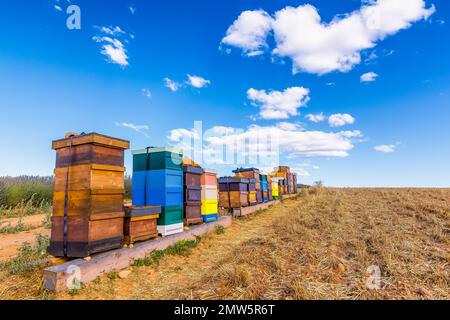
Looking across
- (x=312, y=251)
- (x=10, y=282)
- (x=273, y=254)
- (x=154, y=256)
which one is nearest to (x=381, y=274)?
(x=312, y=251)

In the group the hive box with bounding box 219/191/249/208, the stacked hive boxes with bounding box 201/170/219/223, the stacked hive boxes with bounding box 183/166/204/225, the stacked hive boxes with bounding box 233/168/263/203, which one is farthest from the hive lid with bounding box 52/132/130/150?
the stacked hive boxes with bounding box 233/168/263/203

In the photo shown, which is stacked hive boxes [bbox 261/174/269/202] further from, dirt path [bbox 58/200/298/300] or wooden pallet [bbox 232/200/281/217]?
dirt path [bbox 58/200/298/300]

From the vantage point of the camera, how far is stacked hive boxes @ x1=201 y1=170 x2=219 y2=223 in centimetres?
977

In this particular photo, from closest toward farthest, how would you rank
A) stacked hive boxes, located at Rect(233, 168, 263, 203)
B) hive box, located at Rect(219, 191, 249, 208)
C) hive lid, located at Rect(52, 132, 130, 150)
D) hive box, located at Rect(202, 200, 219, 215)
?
hive lid, located at Rect(52, 132, 130, 150)
hive box, located at Rect(202, 200, 219, 215)
hive box, located at Rect(219, 191, 249, 208)
stacked hive boxes, located at Rect(233, 168, 263, 203)

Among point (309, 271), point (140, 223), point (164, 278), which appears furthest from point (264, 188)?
point (309, 271)

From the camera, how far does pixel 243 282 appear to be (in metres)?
4.36

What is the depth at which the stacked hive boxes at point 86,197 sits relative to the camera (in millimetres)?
5070

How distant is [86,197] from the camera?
507 cm

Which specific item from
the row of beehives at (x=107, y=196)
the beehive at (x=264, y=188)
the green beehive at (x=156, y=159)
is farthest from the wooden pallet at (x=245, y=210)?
the green beehive at (x=156, y=159)

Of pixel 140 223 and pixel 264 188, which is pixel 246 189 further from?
pixel 140 223

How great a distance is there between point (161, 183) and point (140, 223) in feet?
4.14

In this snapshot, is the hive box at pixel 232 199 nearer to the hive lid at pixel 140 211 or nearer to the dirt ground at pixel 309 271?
the dirt ground at pixel 309 271

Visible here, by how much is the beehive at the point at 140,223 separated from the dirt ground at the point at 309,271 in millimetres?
782
